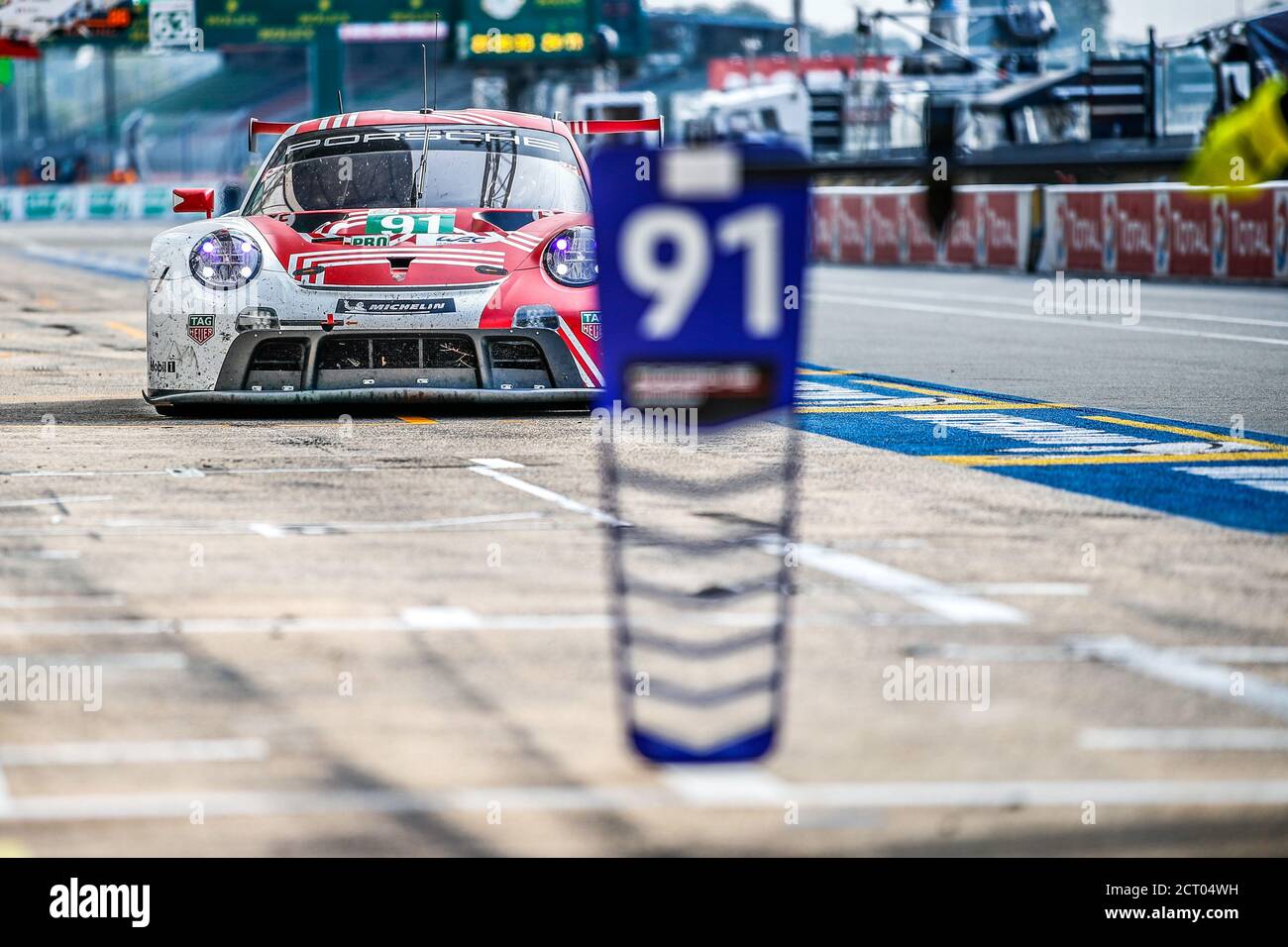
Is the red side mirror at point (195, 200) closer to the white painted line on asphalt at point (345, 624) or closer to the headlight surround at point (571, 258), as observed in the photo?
the headlight surround at point (571, 258)

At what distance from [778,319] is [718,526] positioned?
8.94ft

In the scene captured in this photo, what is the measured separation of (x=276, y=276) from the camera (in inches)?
383

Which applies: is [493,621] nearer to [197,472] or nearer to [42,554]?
[42,554]

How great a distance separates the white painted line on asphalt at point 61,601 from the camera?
5.63 meters

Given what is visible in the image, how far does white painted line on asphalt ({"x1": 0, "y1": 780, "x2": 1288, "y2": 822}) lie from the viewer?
3797mm

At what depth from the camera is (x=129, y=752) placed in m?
4.20

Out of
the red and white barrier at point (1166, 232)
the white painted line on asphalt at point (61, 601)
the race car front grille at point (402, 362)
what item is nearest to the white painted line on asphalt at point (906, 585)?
the white painted line on asphalt at point (61, 601)

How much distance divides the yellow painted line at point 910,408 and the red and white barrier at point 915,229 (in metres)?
15.1

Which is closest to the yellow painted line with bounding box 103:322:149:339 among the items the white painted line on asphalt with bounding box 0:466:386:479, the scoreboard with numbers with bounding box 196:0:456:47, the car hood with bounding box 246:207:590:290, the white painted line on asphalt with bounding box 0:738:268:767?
the car hood with bounding box 246:207:590:290

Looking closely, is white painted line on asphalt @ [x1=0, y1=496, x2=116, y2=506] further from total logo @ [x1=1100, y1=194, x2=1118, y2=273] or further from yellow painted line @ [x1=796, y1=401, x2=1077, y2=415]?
total logo @ [x1=1100, y1=194, x2=1118, y2=273]

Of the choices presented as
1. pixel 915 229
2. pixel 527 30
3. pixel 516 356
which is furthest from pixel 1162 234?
pixel 527 30

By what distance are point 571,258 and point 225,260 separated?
60.3 inches
